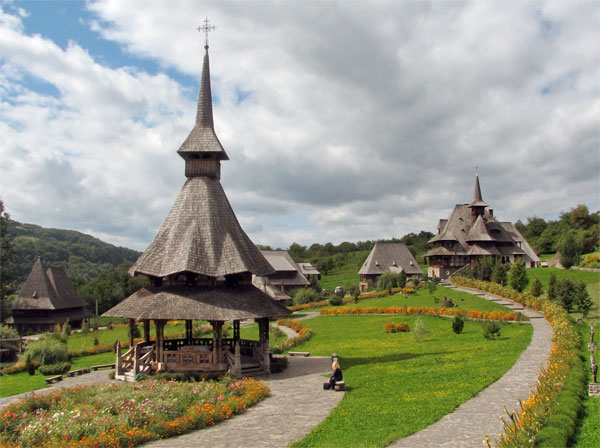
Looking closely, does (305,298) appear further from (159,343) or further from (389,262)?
(159,343)

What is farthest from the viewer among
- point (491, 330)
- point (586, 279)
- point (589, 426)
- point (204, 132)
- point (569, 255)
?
point (569, 255)

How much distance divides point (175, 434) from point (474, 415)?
788 centimetres

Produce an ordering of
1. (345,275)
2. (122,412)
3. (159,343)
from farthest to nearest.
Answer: (345,275) → (159,343) → (122,412)

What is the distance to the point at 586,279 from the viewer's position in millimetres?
44812

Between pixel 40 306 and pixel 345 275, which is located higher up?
pixel 345 275

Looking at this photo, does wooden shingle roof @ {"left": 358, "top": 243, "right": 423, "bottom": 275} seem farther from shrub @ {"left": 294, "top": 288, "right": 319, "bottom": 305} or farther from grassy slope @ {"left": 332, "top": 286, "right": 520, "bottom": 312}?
grassy slope @ {"left": 332, "top": 286, "right": 520, "bottom": 312}

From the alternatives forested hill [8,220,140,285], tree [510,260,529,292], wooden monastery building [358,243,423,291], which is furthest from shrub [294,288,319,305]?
forested hill [8,220,140,285]

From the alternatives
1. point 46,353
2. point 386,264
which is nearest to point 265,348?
point 46,353

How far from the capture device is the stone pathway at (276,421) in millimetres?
12023

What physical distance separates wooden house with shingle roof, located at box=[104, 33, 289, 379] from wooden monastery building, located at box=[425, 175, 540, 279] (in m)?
48.0

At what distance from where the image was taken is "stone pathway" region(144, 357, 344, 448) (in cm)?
1202

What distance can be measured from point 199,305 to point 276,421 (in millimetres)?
7732

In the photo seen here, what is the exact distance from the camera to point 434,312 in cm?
3897

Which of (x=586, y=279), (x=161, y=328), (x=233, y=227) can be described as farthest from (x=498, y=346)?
(x=586, y=279)
